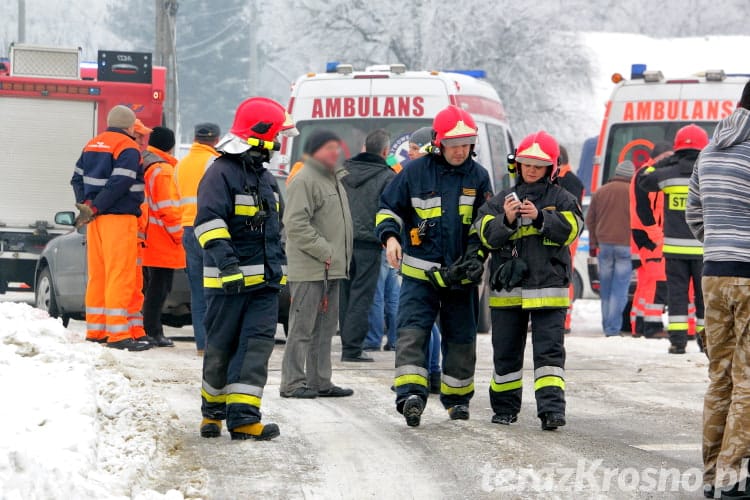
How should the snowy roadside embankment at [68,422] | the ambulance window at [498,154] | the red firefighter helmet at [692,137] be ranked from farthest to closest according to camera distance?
1. the ambulance window at [498,154]
2. the red firefighter helmet at [692,137]
3. the snowy roadside embankment at [68,422]

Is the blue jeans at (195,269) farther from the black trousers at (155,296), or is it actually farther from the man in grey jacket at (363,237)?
the man in grey jacket at (363,237)

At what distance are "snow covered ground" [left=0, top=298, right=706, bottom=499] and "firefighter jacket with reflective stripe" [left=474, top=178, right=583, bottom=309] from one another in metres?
0.74

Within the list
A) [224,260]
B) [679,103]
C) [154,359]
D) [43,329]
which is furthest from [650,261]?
[224,260]

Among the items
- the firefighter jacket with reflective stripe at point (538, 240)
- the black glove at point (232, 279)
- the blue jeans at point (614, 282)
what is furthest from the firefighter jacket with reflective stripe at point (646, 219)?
the black glove at point (232, 279)

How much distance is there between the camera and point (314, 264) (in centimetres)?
885

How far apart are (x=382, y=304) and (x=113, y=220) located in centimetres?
247

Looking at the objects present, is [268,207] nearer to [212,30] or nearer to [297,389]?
[297,389]

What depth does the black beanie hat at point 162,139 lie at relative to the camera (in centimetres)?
1162

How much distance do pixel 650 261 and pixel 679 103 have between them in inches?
92.9

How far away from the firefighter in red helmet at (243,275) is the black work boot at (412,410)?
0.77 meters

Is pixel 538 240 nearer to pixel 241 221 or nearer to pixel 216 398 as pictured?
pixel 241 221

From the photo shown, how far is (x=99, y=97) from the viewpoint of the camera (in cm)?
1574

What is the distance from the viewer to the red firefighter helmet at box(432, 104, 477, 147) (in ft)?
25.0

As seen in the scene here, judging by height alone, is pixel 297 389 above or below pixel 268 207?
below
